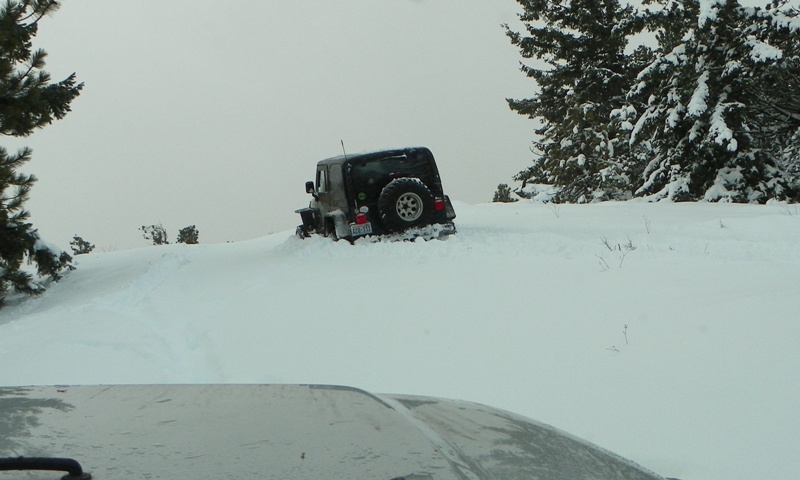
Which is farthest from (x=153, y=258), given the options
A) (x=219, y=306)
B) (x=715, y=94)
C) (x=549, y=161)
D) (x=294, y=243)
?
(x=549, y=161)

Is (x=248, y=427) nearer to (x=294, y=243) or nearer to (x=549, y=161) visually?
(x=294, y=243)

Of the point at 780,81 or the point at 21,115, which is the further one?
the point at 780,81

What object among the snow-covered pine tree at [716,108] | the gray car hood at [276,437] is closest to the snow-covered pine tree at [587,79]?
the snow-covered pine tree at [716,108]

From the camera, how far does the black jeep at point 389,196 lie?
496 inches

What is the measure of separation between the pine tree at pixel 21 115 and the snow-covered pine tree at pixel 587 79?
18927 millimetres

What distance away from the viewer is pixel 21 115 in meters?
14.0

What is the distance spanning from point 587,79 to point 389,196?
775 inches

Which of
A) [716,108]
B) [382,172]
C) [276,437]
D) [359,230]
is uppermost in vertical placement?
[716,108]

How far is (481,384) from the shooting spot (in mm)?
5156

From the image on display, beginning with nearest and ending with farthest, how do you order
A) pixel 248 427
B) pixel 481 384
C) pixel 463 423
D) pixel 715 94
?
pixel 248 427
pixel 463 423
pixel 481 384
pixel 715 94

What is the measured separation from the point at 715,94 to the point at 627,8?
470 inches

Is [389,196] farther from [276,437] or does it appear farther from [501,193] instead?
[501,193]

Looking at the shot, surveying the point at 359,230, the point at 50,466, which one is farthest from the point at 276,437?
the point at 359,230

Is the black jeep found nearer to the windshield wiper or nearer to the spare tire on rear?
the spare tire on rear
